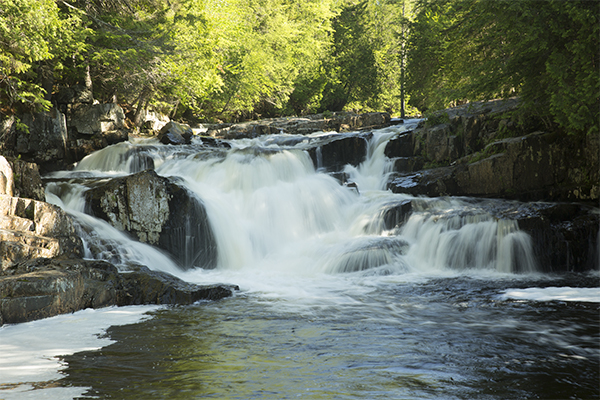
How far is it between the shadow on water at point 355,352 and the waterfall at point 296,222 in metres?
2.90

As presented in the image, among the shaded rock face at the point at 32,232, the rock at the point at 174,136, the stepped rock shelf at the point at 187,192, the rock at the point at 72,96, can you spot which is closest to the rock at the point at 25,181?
the stepped rock shelf at the point at 187,192

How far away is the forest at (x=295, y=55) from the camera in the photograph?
31.6 feet

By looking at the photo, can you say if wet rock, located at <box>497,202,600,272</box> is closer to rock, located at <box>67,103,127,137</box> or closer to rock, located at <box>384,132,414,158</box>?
rock, located at <box>384,132,414,158</box>

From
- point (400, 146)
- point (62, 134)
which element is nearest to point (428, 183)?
point (400, 146)

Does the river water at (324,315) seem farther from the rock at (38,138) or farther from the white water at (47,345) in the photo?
the rock at (38,138)

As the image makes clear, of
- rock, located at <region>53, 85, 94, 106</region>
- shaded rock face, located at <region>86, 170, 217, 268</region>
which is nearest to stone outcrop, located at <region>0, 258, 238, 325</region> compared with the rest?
shaded rock face, located at <region>86, 170, 217, 268</region>

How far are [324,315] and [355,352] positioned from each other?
176cm

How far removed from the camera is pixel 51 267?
6891mm

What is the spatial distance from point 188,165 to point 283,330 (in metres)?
9.94

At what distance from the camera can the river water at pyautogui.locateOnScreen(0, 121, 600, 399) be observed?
3.79 m

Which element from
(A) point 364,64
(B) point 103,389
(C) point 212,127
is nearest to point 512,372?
(B) point 103,389

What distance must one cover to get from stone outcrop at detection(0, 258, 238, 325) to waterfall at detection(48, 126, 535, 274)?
174 centimetres

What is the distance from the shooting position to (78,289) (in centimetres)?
667

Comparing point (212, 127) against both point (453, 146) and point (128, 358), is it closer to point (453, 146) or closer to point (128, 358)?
point (453, 146)
